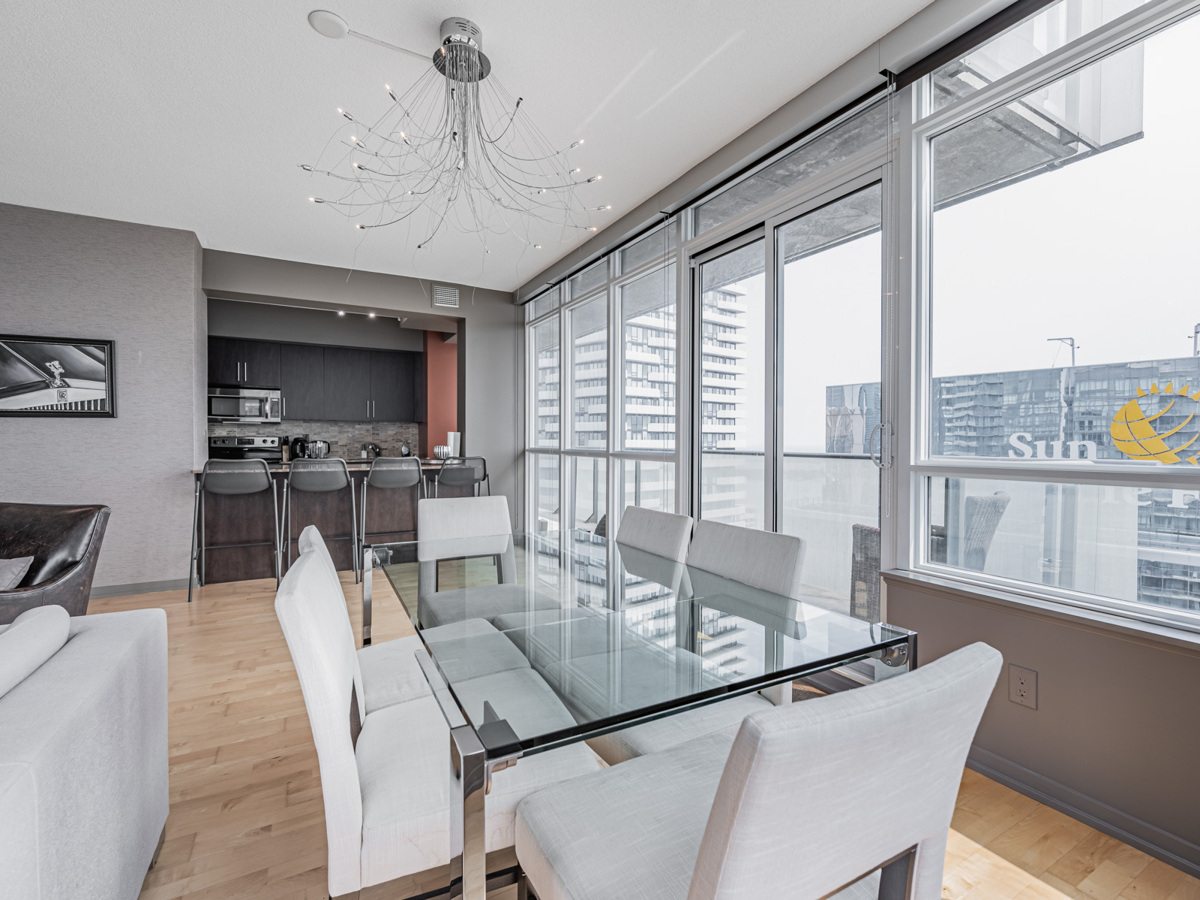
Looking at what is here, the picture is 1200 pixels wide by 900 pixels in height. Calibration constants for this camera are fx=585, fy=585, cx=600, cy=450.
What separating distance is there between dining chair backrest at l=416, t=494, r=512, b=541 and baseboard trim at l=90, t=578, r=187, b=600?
9.38 ft

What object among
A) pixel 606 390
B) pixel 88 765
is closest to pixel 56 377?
pixel 606 390

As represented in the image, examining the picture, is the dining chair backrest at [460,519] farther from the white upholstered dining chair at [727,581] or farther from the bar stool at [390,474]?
the bar stool at [390,474]

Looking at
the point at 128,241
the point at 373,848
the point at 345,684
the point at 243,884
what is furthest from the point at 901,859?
the point at 128,241

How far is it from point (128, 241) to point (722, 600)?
499 cm

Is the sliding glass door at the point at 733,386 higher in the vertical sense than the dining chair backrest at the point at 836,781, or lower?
higher

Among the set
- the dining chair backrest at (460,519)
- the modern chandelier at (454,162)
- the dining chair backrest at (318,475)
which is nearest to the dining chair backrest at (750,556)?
the dining chair backrest at (460,519)

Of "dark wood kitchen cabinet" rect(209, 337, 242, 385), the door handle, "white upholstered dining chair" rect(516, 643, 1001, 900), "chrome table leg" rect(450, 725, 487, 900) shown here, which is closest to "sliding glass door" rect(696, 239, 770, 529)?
the door handle

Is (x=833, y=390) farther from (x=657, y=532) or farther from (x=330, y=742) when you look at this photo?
(x=330, y=742)

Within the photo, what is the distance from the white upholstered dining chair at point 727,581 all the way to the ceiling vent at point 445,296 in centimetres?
440

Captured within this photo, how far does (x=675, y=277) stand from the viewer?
3879mm

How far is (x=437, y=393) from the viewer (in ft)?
24.3

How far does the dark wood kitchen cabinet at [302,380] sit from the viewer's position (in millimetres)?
6809

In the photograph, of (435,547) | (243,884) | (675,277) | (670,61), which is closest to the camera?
(243,884)

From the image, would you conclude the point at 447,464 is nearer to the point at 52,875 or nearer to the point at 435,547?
the point at 435,547
